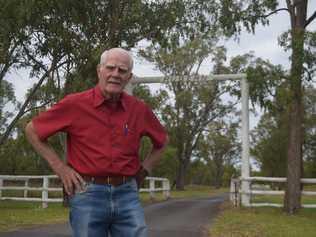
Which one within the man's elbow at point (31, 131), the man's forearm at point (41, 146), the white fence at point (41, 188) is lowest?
the white fence at point (41, 188)

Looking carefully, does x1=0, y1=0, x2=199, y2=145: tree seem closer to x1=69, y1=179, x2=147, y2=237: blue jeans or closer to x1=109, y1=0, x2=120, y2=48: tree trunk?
x1=109, y1=0, x2=120, y2=48: tree trunk

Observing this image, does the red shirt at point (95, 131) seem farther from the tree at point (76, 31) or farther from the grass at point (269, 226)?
the tree at point (76, 31)

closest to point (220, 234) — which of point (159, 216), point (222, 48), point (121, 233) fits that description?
point (159, 216)

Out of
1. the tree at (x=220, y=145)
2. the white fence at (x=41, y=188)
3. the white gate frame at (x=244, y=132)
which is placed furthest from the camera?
the tree at (x=220, y=145)

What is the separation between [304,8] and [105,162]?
14525mm

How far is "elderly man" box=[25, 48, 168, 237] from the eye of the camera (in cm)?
383

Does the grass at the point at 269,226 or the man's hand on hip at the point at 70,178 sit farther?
the grass at the point at 269,226

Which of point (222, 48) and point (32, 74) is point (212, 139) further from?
point (32, 74)

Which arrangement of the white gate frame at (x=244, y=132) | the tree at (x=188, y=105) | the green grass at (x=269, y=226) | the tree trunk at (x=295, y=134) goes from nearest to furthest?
the green grass at (x=269, y=226), the tree trunk at (x=295, y=134), the white gate frame at (x=244, y=132), the tree at (x=188, y=105)

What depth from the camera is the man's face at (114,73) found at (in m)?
3.95

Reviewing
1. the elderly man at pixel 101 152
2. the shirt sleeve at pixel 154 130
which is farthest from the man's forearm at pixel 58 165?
the shirt sleeve at pixel 154 130

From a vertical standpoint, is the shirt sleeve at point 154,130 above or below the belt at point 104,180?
above

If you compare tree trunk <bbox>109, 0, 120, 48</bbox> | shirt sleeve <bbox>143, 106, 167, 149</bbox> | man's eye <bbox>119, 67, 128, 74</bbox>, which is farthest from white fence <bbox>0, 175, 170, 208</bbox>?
man's eye <bbox>119, 67, 128, 74</bbox>

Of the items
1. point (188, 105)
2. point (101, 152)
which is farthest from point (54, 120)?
point (188, 105)
